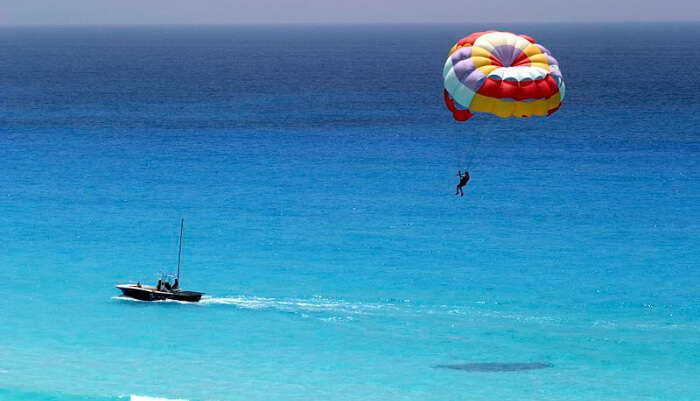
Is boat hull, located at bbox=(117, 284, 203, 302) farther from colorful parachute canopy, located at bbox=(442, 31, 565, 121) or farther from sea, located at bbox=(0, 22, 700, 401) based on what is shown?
colorful parachute canopy, located at bbox=(442, 31, 565, 121)

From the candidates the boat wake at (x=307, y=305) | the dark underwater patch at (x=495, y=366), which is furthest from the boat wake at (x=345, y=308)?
the dark underwater patch at (x=495, y=366)

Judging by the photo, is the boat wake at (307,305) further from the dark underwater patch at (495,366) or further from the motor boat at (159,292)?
the dark underwater patch at (495,366)

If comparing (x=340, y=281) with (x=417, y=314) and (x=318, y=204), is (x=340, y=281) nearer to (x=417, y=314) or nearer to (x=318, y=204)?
(x=417, y=314)

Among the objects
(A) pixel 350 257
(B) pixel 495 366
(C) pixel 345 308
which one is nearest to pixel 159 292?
(C) pixel 345 308

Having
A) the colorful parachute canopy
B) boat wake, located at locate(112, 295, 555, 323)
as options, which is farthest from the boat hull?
the colorful parachute canopy

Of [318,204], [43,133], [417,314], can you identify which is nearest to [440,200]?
[318,204]

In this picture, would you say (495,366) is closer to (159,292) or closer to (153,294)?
(159,292)

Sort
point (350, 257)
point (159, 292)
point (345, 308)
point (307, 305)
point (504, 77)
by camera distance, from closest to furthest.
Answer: point (504, 77)
point (345, 308)
point (307, 305)
point (159, 292)
point (350, 257)
